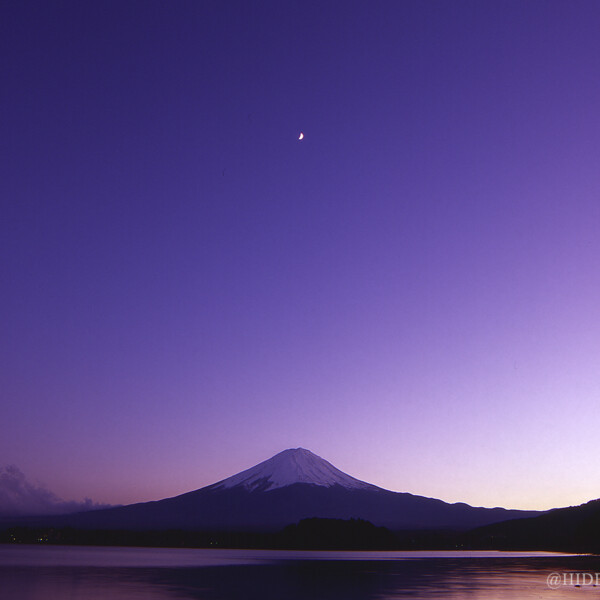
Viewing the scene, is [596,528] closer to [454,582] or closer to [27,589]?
[454,582]

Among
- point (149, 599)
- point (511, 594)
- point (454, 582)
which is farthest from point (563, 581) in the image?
point (149, 599)

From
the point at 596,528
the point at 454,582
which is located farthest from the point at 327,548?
the point at 454,582

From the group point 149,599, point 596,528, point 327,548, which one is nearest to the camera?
point 149,599

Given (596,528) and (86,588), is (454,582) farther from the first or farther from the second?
(596,528)

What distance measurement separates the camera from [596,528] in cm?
15200

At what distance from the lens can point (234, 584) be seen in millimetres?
61312

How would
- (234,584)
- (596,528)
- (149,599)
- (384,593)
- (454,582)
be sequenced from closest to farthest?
(149,599), (384,593), (234,584), (454,582), (596,528)

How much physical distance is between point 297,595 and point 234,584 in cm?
1346

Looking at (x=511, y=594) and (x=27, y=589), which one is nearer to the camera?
(x=511, y=594)

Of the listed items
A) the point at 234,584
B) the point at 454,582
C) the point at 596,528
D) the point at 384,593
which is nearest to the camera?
the point at 384,593

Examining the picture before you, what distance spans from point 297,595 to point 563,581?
92.6 feet

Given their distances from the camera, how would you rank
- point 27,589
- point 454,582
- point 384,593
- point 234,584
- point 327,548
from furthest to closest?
point 327,548, point 454,582, point 234,584, point 27,589, point 384,593

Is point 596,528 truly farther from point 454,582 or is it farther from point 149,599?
point 149,599

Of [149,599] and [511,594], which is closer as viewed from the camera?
[149,599]
